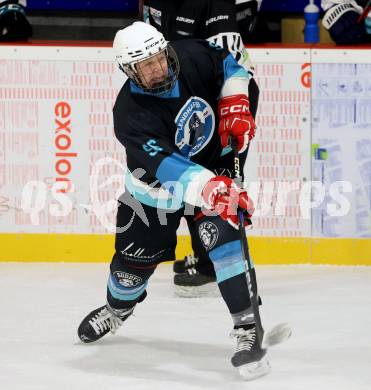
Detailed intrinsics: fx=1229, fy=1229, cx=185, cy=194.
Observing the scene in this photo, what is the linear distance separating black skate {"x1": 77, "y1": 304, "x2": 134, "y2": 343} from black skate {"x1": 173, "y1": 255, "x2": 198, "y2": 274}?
0.92m

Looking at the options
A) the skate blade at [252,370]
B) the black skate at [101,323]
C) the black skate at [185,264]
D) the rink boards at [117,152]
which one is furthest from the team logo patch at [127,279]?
the rink boards at [117,152]

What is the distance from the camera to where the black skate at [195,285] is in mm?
4406

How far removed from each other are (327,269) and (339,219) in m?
0.21

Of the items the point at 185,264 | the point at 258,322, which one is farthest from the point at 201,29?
the point at 258,322

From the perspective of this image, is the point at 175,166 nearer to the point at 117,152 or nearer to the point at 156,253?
the point at 156,253

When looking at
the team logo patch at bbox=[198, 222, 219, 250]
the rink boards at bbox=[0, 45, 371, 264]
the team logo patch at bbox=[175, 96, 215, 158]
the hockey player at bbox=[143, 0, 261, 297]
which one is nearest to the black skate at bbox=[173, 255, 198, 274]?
the hockey player at bbox=[143, 0, 261, 297]

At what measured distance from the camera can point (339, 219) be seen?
4.91 m

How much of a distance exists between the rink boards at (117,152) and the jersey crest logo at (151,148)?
5.57 ft

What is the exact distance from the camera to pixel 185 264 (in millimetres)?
4613

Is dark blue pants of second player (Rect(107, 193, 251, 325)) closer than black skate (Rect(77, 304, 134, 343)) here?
Yes

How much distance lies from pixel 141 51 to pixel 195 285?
1.39 metres

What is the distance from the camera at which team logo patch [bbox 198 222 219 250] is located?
10.5 feet

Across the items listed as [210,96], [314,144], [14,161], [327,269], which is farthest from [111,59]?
[210,96]

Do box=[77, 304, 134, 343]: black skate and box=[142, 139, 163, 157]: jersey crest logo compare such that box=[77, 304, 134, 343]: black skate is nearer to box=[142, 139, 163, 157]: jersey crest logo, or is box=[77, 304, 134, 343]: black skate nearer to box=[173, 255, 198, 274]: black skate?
box=[142, 139, 163, 157]: jersey crest logo
